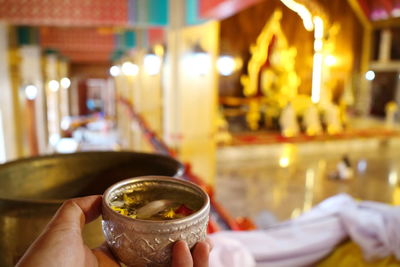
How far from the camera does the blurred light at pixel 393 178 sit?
21.9 feet

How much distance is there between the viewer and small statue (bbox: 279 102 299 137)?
9766mm

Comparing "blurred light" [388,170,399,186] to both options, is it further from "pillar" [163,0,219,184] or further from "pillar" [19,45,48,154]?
"pillar" [19,45,48,154]

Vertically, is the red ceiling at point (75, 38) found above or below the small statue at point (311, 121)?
above

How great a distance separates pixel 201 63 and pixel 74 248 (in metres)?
4.52

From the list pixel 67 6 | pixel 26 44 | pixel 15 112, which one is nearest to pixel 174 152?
pixel 67 6

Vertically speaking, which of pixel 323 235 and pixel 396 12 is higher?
pixel 396 12

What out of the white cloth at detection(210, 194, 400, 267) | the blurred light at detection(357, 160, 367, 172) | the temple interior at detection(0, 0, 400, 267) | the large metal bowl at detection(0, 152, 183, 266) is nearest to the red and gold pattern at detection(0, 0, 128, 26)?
the temple interior at detection(0, 0, 400, 267)

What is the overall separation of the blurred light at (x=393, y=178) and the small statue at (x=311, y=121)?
8.71 ft

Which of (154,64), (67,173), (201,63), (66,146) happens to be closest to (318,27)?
(67,173)

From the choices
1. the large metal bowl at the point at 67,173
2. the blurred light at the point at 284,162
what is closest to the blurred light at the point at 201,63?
the large metal bowl at the point at 67,173

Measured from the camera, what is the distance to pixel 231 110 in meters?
11.0

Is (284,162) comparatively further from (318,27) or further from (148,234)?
(148,234)

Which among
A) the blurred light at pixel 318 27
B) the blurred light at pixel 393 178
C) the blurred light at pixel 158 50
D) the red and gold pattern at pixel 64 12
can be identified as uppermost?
the red and gold pattern at pixel 64 12

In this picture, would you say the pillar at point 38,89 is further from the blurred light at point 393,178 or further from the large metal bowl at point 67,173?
the blurred light at point 393,178
